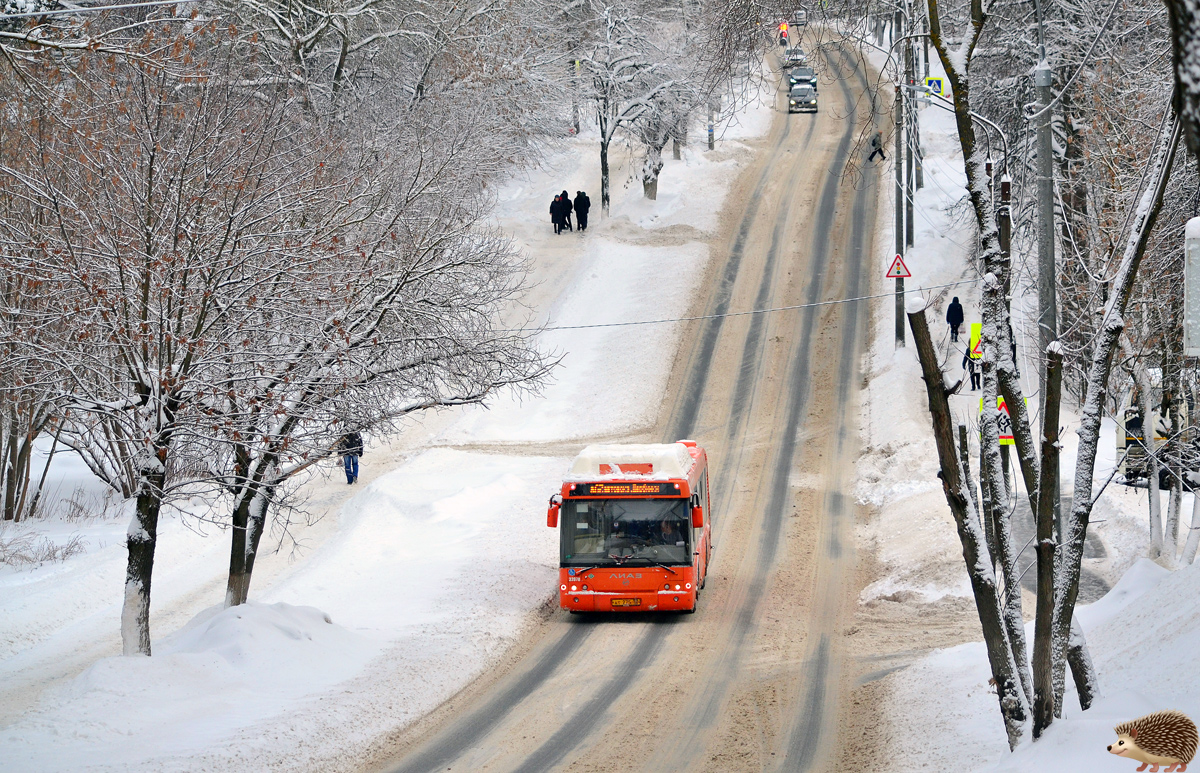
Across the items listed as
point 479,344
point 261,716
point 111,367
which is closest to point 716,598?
point 479,344

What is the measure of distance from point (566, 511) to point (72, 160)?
842 centimetres

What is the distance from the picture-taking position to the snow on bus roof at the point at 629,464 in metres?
17.1

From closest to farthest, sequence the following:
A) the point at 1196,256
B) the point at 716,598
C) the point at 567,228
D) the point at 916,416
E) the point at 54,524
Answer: the point at 1196,256, the point at 716,598, the point at 54,524, the point at 916,416, the point at 567,228

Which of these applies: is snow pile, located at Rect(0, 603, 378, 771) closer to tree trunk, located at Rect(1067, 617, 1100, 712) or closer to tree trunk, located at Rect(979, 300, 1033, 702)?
tree trunk, located at Rect(979, 300, 1033, 702)

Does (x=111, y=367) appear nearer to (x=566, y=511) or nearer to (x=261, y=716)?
(x=261, y=716)

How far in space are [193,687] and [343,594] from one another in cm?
593

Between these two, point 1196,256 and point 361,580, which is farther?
point 361,580

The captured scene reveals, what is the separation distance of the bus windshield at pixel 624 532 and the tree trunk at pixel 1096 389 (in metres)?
8.64

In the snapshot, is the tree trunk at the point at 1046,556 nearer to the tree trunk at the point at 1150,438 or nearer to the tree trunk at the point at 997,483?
the tree trunk at the point at 997,483

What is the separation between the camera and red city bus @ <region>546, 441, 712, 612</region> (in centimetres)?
1666

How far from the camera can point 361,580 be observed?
1916cm

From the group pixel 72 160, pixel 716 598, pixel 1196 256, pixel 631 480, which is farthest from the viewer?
pixel 716 598

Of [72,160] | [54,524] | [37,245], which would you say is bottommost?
[54,524]

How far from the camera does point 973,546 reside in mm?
8062
